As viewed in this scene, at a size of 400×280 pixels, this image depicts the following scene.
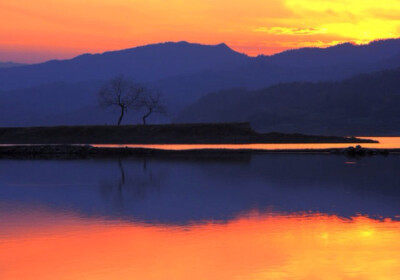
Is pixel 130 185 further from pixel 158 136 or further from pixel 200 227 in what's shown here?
pixel 158 136

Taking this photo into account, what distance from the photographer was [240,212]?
85.4 ft

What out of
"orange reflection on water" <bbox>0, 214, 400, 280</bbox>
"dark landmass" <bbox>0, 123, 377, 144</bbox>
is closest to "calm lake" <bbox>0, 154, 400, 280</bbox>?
"orange reflection on water" <bbox>0, 214, 400, 280</bbox>

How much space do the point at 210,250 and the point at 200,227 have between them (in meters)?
3.59

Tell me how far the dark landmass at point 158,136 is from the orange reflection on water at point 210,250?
69.8m

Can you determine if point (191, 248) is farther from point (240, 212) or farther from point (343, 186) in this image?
point (343, 186)

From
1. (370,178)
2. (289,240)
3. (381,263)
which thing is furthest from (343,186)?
(381,263)

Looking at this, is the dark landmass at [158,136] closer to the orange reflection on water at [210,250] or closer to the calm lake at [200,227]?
the calm lake at [200,227]

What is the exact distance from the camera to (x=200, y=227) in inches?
889

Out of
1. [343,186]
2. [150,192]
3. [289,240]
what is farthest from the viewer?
[343,186]

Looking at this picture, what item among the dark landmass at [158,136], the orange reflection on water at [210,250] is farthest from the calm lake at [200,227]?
the dark landmass at [158,136]

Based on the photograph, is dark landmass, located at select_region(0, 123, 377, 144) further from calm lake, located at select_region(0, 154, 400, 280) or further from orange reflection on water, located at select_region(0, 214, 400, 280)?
orange reflection on water, located at select_region(0, 214, 400, 280)

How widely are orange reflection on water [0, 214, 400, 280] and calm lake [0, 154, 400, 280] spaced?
3 cm

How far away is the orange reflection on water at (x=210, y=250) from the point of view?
1650cm

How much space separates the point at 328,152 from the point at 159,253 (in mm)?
54540
